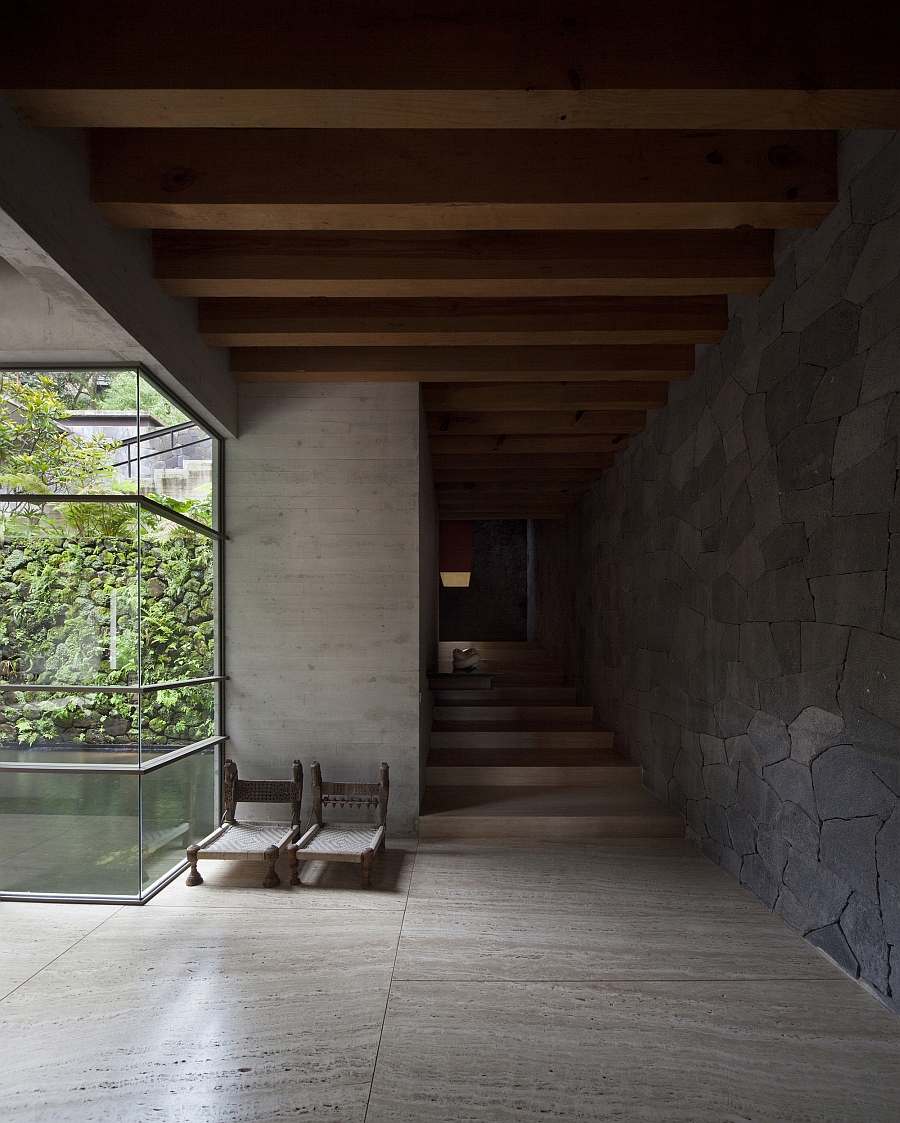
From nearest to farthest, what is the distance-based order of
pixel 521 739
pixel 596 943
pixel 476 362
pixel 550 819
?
pixel 596 943 → pixel 476 362 → pixel 550 819 → pixel 521 739

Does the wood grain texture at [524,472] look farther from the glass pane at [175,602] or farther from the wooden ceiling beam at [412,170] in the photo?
the wooden ceiling beam at [412,170]

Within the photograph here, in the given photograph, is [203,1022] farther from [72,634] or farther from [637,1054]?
[72,634]

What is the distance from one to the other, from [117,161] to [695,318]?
2870mm

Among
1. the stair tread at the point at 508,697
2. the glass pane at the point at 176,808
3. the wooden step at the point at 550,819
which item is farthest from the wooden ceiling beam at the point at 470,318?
the stair tread at the point at 508,697

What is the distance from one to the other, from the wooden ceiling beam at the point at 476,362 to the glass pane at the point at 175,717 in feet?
6.59

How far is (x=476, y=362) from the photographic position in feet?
14.8

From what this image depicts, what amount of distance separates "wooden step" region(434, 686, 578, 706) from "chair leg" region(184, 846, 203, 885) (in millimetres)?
3720

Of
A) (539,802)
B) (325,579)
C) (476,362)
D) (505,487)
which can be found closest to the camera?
(476,362)

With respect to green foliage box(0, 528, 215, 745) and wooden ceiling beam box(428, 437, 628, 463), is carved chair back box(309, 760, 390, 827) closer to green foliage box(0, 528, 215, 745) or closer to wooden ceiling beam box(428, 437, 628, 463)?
green foliage box(0, 528, 215, 745)

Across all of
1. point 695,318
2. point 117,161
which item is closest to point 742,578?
point 695,318

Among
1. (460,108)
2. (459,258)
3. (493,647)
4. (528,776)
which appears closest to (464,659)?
(528,776)
